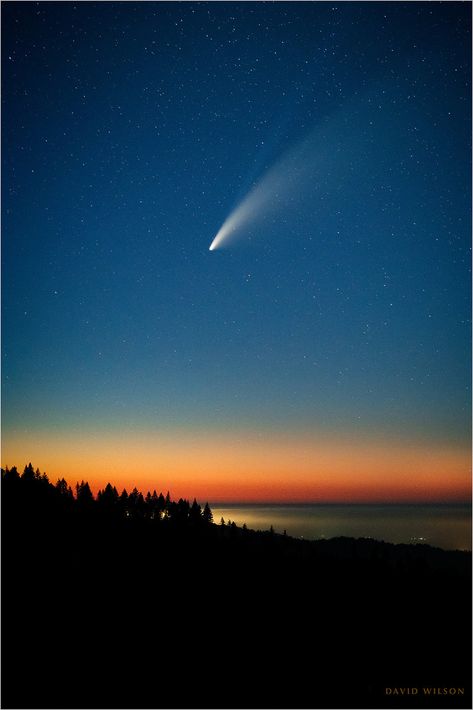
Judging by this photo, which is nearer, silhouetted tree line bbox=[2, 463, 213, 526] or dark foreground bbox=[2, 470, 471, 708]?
dark foreground bbox=[2, 470, 471, 708]

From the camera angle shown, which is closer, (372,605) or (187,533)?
(372,605)

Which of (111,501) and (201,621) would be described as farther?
(111,501)

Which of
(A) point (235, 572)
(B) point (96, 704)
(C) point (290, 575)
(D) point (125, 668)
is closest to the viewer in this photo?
(B) point (96, 704)

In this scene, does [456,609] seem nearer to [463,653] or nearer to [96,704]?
[463,653]

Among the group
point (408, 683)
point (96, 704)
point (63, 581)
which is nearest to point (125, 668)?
point (96, 704)

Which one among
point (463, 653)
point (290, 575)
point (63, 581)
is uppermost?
point (63, 581)
